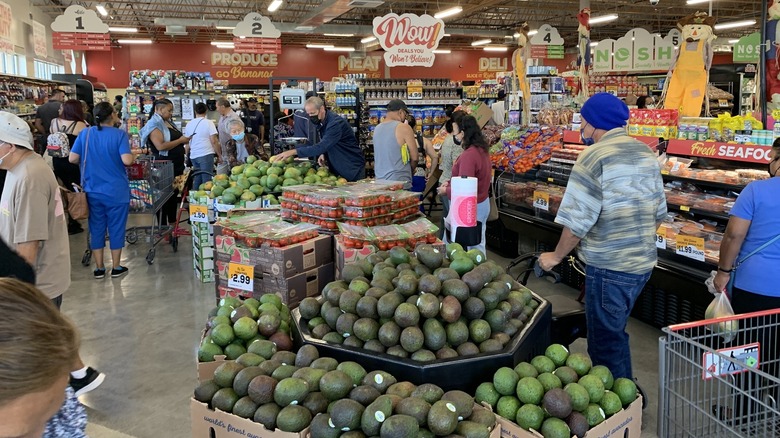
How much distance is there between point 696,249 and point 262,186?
3.78m

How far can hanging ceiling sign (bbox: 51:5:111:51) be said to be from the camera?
516 inches

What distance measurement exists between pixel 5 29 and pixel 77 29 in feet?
4.44

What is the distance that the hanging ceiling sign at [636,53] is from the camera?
16594 mm

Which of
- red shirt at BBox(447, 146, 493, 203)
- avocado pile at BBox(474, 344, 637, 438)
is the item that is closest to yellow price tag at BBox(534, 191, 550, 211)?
red shirt at BBox(447, 146, 493, 203)

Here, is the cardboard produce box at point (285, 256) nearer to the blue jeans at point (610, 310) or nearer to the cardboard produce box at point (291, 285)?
the cardboard produce box at point (291, 285)

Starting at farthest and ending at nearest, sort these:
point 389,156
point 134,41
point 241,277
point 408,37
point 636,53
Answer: point 134,41 < point 636,53 < point 408,37 < point 389,156 < point 241,277

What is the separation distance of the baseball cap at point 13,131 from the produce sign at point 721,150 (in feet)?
14.5

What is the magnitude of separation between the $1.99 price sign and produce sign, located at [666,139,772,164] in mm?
3336

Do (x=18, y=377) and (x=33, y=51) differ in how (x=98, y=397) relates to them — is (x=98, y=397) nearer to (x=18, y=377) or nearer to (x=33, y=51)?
(x=18, y=377)

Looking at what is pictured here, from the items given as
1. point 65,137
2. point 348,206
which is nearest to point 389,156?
point 348,206

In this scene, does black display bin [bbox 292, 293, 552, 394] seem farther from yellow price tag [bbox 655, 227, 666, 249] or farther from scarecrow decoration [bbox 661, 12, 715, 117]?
scarecrow decoration [bbox 661, 12, 715, 117]

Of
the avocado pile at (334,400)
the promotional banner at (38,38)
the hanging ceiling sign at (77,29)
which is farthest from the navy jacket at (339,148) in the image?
the promotional banner at (38,38)

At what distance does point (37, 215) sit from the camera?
3283mm

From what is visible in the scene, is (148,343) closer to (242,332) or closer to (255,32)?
(242,332)
